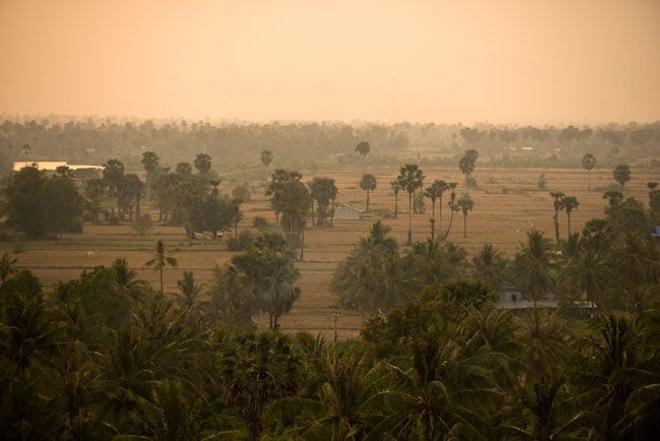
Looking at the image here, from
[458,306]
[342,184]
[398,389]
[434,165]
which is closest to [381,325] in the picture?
[458,306]

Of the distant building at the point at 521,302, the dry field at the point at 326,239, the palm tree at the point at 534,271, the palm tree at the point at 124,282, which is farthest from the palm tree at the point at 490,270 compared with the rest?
the palm tree at the point at 124,282

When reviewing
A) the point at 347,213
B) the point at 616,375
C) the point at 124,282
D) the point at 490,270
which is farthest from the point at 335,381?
the point at 347,213

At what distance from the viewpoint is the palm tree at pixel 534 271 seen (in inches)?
2496

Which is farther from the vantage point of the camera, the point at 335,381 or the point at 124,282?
the point at 124,282

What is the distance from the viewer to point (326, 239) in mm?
101125

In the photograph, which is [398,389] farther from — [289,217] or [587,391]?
[289,217]

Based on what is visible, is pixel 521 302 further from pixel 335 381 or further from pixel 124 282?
pixel 335 381

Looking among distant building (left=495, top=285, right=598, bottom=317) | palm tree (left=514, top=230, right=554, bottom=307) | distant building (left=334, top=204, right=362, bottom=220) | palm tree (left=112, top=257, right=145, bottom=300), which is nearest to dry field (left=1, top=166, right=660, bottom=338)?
distant building (left=334, top=204, right=362, bottom=220)

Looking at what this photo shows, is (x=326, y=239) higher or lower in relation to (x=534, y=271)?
lower

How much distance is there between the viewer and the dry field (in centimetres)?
7550

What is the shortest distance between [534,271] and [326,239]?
134ft

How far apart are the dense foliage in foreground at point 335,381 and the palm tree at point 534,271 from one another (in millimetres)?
22578

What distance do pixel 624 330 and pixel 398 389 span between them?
320 inches

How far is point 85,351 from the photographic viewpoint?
36.1 meters
